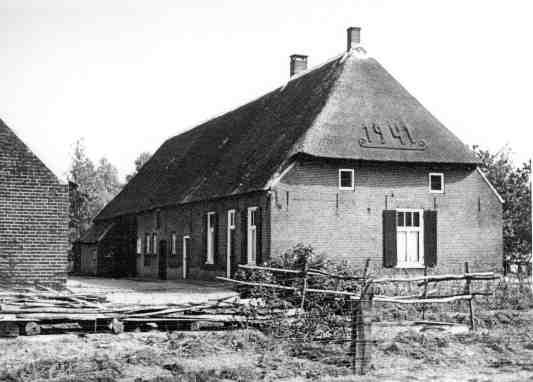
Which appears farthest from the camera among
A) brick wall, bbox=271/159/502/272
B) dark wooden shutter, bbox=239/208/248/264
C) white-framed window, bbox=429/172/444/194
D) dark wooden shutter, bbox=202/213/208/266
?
dark wooden shutter, bbox=202/213/208/266

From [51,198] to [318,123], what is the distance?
9.08 metres

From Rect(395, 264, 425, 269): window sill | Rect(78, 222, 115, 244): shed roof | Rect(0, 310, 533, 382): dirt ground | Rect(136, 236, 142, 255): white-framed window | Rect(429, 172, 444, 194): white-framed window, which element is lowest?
Rect(0, 310, 533, 382): dirt ground

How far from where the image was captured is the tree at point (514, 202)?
1352 inches

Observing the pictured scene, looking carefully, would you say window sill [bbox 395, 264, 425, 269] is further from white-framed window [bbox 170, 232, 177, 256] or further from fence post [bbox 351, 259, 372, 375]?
fence post [bbox 351, 259, 372, 375]

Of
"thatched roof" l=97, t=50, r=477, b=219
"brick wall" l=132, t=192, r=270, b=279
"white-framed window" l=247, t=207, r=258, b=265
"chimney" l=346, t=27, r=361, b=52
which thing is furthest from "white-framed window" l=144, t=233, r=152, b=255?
"chimney" l=346, t=27, r=361, b=52

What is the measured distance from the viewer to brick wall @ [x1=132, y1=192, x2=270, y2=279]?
23.6m

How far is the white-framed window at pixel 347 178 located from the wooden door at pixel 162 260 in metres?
10.7

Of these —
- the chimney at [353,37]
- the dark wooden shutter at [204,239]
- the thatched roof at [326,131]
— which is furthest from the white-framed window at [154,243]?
the chimney at [353,37]

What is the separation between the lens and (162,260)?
106ft

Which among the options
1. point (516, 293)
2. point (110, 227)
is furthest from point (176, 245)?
point (516, 293)

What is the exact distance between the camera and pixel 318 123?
23.4m

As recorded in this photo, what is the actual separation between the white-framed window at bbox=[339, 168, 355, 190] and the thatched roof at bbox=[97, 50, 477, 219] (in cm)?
59

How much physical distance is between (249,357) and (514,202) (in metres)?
25.9

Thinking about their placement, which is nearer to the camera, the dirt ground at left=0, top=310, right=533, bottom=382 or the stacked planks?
the dirt ground at left=0, top=310, right=533, bottom=382
